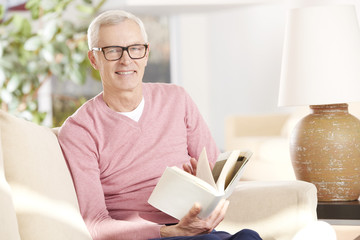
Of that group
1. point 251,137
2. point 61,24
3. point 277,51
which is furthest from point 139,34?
point 277,51

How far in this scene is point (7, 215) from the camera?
1516 millimetres

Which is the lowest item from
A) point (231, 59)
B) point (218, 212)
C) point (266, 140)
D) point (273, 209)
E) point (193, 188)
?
point (266, 140)

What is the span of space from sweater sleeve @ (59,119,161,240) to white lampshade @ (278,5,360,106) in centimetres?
84

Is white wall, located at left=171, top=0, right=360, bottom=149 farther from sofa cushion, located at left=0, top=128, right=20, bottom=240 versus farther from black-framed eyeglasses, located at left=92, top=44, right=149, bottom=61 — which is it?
sofa cushion, located at left=0, top=128, right=20, bottom=240

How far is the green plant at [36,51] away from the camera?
361cm

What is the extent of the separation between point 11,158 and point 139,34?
57 centimetres

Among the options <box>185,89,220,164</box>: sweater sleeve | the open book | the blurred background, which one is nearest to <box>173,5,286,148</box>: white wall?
the blurred background

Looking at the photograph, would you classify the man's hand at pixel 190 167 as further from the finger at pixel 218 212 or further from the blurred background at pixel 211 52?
the blurred background at pixel 211 52

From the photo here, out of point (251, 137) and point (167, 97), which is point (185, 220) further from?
point (251, 137)

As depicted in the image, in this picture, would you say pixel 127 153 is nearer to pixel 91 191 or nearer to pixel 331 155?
pixel 91 191

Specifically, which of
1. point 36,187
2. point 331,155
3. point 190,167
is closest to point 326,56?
point 331,155

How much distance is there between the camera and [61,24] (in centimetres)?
370

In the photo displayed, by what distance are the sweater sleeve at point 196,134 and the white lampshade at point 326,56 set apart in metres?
0.44

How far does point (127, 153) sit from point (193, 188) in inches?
17.6
